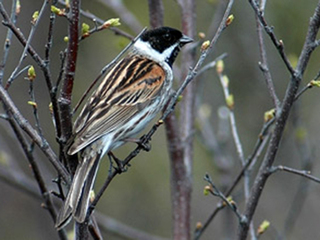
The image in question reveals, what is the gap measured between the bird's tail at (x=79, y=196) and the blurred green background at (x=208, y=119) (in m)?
4.48

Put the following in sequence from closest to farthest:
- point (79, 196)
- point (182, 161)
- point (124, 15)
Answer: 1. point (79, 196)
2. point (182, 161)
3. point (124, 15)

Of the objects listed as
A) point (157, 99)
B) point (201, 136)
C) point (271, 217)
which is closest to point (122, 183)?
point (271, 217)

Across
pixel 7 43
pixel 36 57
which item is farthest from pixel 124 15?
pixel 36 57

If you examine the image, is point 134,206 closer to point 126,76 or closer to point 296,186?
point 296,186

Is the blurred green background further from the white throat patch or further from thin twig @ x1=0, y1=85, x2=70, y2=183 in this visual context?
thin twig @ x1=0, y1=85, x2=70, y2=183

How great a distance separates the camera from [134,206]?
9.91 meters

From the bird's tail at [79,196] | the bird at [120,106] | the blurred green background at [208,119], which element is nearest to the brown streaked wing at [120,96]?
the bird at [120,106]

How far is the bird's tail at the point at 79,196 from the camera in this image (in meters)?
3.50

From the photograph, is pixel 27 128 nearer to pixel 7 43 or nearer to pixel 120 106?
pixel 7 43

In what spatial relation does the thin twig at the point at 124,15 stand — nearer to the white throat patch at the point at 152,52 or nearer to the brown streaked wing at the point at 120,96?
the white throat patch at the point at 152,52

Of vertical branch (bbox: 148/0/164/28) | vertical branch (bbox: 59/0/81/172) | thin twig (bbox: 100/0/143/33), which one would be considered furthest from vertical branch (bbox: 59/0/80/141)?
thin twig (bbox: 100/0/143/33)

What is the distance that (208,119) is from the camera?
9055 mm

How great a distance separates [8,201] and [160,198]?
2050 mm

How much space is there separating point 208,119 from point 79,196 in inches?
219
